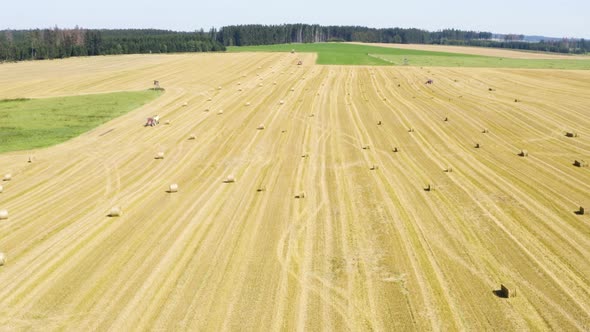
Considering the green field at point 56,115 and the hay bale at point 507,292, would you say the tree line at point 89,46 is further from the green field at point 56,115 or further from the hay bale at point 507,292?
the hay bale at point 507,292

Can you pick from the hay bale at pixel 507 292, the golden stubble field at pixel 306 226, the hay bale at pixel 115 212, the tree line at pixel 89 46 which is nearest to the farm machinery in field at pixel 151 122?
the golden stubble field at pixel 306 226

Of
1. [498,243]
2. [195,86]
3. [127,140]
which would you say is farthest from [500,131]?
[195,86]

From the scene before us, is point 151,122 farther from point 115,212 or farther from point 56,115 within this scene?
point 115,212

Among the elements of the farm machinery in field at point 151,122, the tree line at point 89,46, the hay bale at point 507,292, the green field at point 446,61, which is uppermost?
the tree line at point 89,46

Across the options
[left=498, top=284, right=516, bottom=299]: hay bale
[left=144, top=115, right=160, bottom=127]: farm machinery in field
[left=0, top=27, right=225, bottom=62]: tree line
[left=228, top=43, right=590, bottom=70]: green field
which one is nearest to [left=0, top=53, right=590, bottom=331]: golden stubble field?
[left=498, top=284, right=516, bottom=299]: hay bale

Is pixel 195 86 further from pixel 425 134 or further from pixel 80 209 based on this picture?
pixel 80 209

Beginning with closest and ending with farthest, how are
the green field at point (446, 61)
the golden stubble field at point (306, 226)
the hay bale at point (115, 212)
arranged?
the golden stubble field at point (306, 226)
the hay bale at point (115, 212)
the green field at point (446, 61)

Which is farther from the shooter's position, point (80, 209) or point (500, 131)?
point (500, 131)
